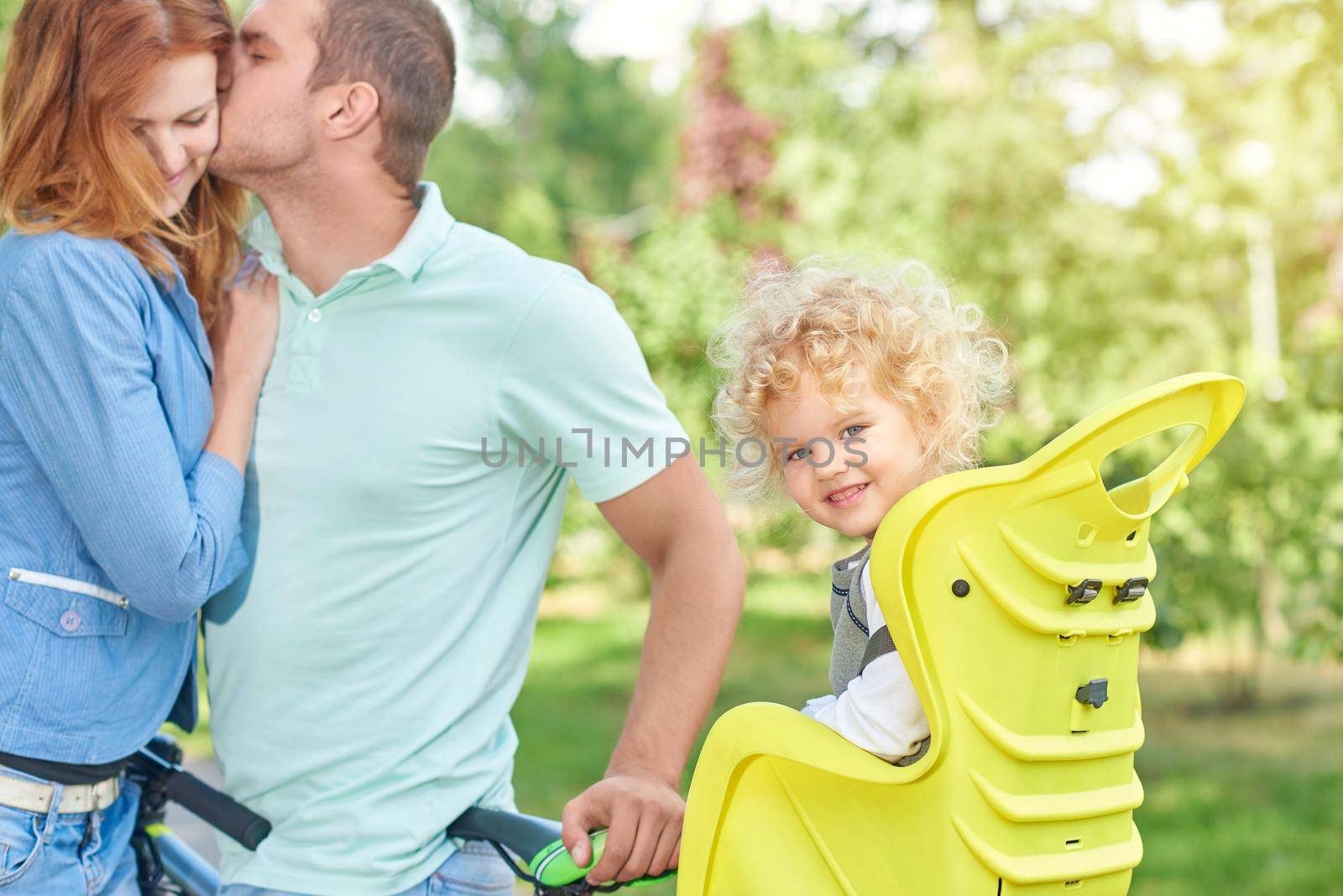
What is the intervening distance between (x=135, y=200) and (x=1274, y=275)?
12.9m

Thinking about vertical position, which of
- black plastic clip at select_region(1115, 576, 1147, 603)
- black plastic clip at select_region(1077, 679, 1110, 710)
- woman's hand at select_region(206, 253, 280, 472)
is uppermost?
black plastic clip at select_region(1115, 576, 1147, 603)

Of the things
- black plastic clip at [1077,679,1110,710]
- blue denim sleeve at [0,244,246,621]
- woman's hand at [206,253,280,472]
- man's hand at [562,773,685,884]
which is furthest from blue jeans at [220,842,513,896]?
black plastic clip at [1077,679,1110,710]

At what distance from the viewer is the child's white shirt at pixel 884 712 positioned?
51.2 inches

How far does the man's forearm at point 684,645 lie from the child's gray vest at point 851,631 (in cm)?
35

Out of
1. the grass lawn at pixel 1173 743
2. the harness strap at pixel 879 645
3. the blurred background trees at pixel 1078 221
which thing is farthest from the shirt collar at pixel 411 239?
the grass lawn at pixel 1173 743

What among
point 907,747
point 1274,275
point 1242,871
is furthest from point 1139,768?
point 1274,275

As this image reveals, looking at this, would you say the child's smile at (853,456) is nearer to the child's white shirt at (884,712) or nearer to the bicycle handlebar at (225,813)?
the child's white shirt at (884,712)

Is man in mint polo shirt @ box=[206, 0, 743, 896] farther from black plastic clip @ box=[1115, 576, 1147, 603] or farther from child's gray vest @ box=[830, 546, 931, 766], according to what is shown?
black plastic clip @ box=[1115, 576, 1147, 603]

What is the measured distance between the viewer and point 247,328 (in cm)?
197

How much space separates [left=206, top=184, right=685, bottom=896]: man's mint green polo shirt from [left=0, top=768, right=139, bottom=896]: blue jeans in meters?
0.16

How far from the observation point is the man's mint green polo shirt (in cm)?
185

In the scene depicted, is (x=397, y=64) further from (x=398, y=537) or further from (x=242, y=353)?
(x=398, y=537)

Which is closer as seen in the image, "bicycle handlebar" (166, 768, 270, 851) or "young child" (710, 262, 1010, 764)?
"young child" (710, 262, 1010, 764)

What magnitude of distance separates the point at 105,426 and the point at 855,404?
917 millimetres
